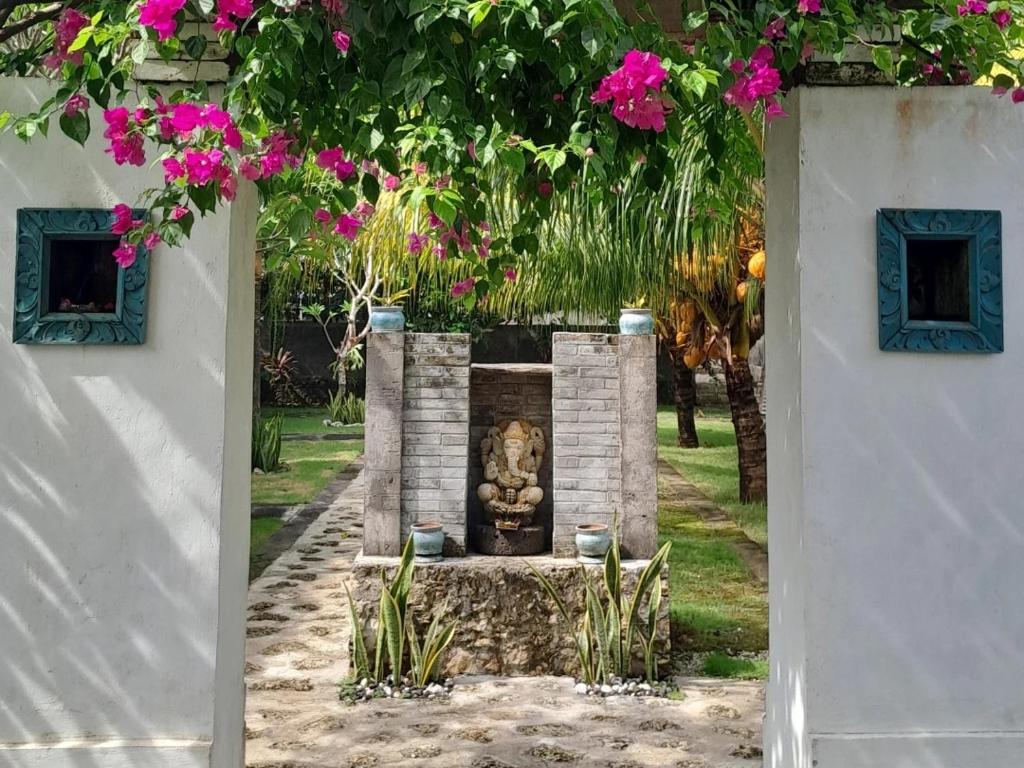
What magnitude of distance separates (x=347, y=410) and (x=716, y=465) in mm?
7175

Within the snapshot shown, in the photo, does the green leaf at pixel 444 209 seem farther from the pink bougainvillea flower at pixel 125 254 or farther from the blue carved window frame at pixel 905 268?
the blue carved window frame at pixel 905 268

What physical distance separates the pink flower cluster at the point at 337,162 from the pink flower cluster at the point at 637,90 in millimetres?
677

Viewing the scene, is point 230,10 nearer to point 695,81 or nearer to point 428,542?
point 695,81

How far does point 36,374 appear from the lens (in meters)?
2.46

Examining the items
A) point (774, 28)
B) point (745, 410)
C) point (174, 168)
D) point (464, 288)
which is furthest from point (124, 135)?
point (745, 410)

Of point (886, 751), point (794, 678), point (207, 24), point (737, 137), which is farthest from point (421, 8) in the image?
point (737, 137)

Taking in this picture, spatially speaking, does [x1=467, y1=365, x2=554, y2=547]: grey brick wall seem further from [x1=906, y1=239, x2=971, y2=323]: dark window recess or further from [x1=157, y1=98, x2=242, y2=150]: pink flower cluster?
[x1=157, y1=98, x2=242, y2=150]: pink flower cluster

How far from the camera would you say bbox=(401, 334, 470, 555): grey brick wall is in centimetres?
486

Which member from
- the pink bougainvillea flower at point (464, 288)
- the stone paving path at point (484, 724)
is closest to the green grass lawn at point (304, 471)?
the stone paving path at point (484, 724)

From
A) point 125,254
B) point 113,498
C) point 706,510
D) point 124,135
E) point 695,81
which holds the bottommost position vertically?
point 706,510

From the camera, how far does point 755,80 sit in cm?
211

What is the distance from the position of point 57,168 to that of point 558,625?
10.6 ft

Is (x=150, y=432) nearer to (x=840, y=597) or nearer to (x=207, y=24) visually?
(x=207, y=24)

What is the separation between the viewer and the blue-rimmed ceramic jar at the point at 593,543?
4723mm
